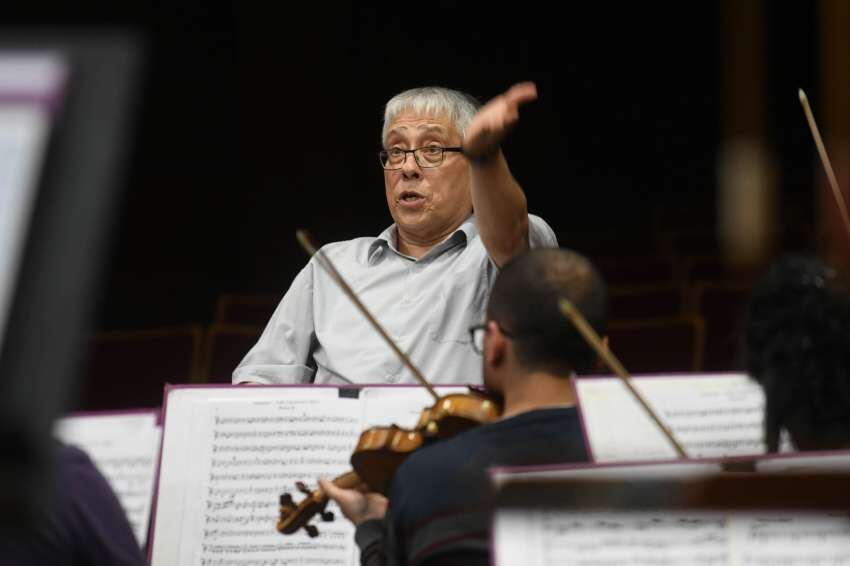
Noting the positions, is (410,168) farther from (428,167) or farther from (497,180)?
(497,180)

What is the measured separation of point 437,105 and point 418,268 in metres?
0.30

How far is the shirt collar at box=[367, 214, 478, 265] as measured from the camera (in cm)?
199

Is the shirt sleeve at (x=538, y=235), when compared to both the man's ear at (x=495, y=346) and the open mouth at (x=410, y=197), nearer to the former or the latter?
the open mouth at (x=410, y=197)

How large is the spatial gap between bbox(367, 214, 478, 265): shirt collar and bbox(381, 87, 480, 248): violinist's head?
0.07ft

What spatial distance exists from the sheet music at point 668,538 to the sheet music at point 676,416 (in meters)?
0.15

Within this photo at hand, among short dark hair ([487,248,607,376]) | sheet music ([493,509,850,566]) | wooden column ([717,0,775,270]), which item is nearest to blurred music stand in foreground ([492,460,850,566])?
sheet music ([493,509,850,566])

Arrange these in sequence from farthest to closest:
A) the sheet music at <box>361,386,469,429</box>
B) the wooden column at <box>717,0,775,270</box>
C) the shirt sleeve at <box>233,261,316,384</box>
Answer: the wooden column at <box>717,0,775,270</box> → the shirt sleeve at <box>233,261,316,384</box> → the sheet music at <box>361,386,469,429</box>

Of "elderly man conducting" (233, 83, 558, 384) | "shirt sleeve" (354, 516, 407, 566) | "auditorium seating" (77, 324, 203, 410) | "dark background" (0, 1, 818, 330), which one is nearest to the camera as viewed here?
"shirt sleeve" (354, 516, 407, 566)

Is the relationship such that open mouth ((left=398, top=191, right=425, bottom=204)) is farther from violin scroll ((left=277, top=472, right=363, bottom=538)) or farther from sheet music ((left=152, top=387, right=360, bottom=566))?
violin scroll ((left=277, top=472, right=363, bottom=538))

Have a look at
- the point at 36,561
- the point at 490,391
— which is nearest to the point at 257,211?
the point at 490,391

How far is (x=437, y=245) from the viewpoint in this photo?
2.00m

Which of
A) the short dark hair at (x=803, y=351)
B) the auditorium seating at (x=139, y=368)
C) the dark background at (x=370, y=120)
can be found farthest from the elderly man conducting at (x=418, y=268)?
the dark background at (x=370, y=120)

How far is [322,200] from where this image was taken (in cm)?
475

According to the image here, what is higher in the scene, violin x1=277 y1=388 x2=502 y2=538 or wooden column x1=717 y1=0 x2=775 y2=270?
wooden column x1=717 y1=0 x2=775 y2=270
